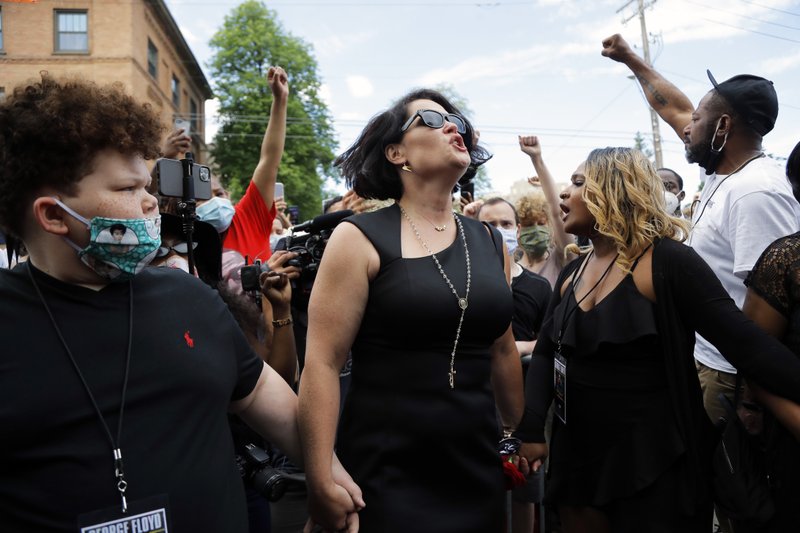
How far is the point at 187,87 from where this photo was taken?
33.3 metres

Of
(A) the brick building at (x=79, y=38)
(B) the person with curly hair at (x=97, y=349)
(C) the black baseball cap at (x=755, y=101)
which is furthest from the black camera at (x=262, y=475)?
(A) the brick building at (x=79, y=38)

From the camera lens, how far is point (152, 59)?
26.0 meters

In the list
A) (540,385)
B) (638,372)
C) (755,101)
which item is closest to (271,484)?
(540,385)

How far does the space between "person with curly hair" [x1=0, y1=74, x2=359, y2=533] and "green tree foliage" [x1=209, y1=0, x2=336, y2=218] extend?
2766 cm

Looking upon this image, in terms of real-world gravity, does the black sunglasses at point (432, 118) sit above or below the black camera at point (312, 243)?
above

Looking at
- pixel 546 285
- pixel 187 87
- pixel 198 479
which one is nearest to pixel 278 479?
pixel 198 479

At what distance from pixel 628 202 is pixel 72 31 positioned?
25171mm

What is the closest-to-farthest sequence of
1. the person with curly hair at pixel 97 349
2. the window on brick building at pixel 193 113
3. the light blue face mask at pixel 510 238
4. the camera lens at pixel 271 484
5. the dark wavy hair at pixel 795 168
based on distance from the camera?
the person with curly hair at pixel 97 349, the camera lens at pixel 271 484, the dark wavy hair at pixel 795 168, the light blue face mask at pixel 510 238, the window on brick building at pixel 193 113

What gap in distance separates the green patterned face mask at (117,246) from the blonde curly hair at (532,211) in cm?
397

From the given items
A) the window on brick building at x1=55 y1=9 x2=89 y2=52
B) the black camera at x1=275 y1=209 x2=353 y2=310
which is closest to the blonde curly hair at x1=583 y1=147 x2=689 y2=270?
the black camera at x1=275 y1=209 x2=353 y2=310

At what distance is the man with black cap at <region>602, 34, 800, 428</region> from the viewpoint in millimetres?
2855

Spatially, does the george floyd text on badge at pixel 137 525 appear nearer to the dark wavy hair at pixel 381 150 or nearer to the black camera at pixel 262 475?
the black camera at pixel 262 475

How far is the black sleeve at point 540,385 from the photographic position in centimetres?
247

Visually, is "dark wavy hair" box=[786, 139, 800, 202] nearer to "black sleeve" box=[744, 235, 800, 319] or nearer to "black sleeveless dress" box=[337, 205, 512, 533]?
"black sleeve" box=[744, 235, 800, 319]
